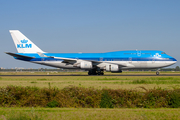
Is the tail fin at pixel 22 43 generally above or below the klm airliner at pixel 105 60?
above

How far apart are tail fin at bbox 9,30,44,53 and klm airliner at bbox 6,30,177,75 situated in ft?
5.69

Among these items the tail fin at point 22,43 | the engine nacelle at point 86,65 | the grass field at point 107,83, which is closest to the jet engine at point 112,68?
the engine nacelle at point 86,65

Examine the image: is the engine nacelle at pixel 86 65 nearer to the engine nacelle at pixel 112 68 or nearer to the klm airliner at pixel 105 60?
the klm airliner at pixel 105 60

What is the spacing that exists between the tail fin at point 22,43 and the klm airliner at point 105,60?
173 cm

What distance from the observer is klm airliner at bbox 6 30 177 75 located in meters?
52.1

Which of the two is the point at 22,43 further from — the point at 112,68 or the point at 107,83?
the point at 107,83

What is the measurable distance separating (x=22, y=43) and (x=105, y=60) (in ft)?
72.8

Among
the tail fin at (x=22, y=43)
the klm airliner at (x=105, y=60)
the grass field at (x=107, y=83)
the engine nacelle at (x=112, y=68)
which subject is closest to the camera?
the grass field at (x=107, y=83)

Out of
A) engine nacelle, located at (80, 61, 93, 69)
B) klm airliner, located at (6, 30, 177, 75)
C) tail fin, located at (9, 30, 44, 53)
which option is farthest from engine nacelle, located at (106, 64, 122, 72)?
tail fin, located at (9, 30, 44, 53)

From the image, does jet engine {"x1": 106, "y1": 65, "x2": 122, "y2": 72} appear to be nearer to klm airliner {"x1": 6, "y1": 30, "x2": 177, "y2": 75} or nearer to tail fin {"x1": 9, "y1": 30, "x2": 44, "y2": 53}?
klm airliner {"x1": 6, "y1": 30, "x2": 177, "y2": 75}

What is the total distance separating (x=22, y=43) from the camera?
2281 inches

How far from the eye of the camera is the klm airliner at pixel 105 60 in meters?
52.1

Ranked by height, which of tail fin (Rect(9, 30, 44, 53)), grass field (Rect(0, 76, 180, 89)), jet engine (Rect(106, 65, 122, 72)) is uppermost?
tail fin (Rect(9, 30, 44, 53))

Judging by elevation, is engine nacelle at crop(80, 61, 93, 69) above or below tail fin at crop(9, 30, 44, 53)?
below
